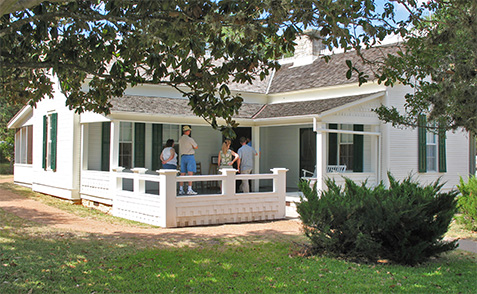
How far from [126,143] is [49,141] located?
347 cm

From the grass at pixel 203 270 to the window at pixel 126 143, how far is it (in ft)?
21.7

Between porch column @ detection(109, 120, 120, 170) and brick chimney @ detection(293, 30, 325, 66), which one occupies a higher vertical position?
brick chimney @ detection(293, 30, 325, 66)

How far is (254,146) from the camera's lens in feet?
50.6

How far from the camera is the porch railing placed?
34.5 feet

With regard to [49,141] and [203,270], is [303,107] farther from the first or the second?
[49,141]

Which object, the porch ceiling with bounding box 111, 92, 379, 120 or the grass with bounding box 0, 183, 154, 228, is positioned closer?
the grass with bounding box 0, 183, 154, 228

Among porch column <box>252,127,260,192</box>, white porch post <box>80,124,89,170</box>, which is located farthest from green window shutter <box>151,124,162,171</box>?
porch column <box>252,127,260,192</box>

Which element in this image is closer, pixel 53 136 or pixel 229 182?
pixel 229 182

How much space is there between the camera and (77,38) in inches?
329

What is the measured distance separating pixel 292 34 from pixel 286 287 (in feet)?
10.6

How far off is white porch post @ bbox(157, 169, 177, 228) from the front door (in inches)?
291

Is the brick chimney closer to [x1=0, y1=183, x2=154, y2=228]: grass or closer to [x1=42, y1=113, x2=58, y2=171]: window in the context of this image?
[x1=42, y1=113, x2=58, y2=171]: window

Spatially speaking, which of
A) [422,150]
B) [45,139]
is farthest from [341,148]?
[45,139]

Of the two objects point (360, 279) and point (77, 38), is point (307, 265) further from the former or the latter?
point (77, 38)
